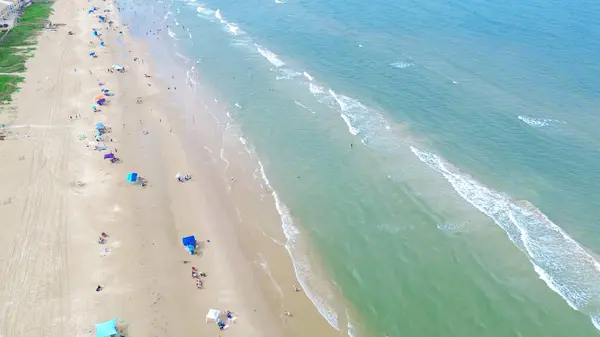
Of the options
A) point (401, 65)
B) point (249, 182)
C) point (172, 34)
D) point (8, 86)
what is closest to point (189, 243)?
point (249, 182)

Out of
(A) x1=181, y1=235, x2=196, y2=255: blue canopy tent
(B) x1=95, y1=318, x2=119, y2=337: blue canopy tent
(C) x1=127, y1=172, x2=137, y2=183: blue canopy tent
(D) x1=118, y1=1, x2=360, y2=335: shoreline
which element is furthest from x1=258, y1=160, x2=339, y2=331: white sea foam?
(B) x1=95, y1=318, x2=119, y2=337: blue canopy tent

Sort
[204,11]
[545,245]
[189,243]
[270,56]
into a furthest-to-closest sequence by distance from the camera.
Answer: [204,11], [270,56], [189,243], [545,245]

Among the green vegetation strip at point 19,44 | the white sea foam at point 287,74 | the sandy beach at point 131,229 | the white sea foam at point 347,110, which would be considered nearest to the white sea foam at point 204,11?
the green vegetation strip at point 19,44

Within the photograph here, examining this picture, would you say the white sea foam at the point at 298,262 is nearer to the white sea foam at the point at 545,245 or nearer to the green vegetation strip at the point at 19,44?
the white sea foam at the point at 545,245

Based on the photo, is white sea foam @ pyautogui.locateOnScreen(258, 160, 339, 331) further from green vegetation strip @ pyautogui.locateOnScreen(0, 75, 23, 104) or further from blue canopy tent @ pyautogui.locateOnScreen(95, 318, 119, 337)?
green vegetation strip @ pyautogui.locateOnScreen(0, 75, 23, 104)

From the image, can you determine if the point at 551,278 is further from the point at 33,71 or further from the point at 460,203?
the point at 33,71

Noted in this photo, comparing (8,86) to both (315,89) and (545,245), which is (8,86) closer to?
(315,89)
